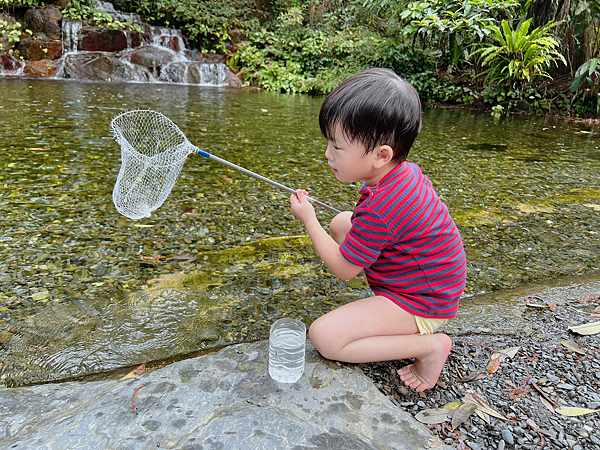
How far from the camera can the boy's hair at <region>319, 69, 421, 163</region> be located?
1625 millimetres

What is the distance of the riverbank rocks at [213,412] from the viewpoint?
1364 mm

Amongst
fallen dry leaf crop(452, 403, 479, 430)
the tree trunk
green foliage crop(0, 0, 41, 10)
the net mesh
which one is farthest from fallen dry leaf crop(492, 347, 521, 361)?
green foliage crop(0, 0, 41, 10)

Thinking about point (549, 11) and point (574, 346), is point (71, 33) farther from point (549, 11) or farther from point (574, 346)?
point (574, 346)

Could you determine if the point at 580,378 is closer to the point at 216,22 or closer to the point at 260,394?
the point at 260,394

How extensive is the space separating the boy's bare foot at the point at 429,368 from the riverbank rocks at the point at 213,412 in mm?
187

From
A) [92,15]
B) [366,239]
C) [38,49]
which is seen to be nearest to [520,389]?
[366,239]

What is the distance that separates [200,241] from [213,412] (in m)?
1.63

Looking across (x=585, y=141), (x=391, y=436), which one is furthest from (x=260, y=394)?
(x=585, y=141)

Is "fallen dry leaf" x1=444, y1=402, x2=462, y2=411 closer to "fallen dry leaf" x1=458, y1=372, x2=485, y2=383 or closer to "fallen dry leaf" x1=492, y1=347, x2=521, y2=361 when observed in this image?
"fallen dry leaf" x1=458, y1=372, x2=485, y2=383

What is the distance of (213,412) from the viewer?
150 cm

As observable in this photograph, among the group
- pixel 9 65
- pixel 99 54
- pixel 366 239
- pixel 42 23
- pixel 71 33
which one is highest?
pixel 366 239

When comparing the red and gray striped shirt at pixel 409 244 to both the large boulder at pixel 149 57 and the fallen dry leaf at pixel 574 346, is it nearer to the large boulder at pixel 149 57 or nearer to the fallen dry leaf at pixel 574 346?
the fallen dry leaf at pixel 574 346

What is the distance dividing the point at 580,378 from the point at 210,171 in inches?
140

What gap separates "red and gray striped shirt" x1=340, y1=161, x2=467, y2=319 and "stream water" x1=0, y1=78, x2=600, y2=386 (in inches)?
25.1
